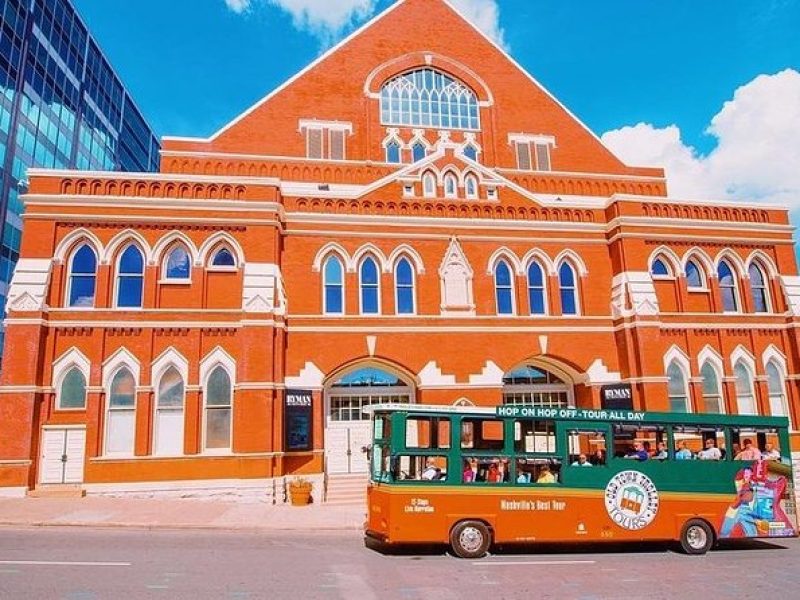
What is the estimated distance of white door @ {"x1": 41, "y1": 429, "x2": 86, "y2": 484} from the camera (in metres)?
17.5

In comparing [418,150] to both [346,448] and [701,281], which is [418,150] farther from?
[346,448]

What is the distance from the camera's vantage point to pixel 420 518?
11.2 metres

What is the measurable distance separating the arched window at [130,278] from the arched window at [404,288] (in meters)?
8.35

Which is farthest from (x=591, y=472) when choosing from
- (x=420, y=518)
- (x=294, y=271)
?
(x=294, y=271)

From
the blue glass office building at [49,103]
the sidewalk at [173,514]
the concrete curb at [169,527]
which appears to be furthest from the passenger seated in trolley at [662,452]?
the blue glass office building at [49,103]

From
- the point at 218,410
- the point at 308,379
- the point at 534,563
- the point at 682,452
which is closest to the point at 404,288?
the point at 308,379

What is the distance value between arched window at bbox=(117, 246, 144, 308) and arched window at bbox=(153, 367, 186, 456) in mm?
2563

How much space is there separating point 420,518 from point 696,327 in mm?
15028

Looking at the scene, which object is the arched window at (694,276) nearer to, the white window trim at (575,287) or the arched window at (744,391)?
the arched window at (744,391)

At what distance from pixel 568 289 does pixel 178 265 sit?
13.6 m

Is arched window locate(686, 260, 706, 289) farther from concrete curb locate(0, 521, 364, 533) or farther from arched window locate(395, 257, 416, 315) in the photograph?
concrete curb locate(0, 521, 364, 533)

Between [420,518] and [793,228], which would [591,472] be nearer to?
[420,518]

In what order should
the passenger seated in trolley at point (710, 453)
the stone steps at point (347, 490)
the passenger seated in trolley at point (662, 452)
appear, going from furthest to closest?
the stone steps at point (347, 490), the passenger seated in trolley at point (710, 453), the passenger seated in trolley at point (662, 452)

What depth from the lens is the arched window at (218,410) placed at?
60.5 feet
